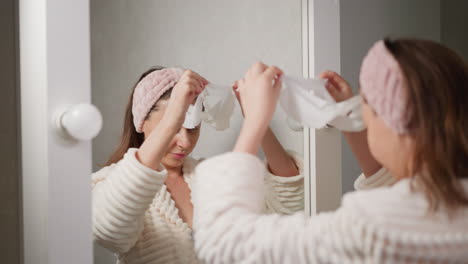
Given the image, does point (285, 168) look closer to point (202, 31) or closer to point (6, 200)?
Result: point (202, 31)

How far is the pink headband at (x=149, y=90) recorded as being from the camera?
88 centimetres

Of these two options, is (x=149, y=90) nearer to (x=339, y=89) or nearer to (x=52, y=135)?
(x=52, y=135)

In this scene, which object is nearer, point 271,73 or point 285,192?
point 271,73

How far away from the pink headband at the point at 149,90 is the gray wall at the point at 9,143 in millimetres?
221

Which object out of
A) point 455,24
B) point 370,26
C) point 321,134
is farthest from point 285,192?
point 455,24

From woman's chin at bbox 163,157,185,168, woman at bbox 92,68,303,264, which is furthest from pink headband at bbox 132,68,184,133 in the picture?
woman's chin at bbox 163,157,185,168

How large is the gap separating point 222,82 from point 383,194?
0.52 metres

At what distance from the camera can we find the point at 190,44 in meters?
0.97

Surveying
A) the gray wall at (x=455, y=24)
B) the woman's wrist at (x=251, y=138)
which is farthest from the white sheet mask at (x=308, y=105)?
the gray wall at (x=455, y=24)

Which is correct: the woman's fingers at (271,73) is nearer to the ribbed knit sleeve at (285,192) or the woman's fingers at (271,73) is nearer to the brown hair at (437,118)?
the brown hair at (437,118)

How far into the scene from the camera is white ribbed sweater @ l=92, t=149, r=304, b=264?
0.80 metres

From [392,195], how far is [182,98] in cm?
38

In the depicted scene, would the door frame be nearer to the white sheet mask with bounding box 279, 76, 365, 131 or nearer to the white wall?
the white wall

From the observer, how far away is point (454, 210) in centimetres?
62
